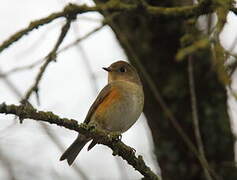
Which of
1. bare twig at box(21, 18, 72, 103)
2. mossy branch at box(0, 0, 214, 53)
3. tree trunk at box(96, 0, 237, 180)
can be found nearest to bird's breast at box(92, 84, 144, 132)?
tree trunk at box(96, 0, 237, 180)

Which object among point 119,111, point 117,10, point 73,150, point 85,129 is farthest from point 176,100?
point 85,129

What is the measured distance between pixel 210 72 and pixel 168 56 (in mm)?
462

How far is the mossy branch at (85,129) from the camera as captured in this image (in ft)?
10.4

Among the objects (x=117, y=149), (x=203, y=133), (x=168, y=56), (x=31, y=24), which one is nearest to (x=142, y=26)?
(x=168, y=56)

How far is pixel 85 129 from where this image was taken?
358 cm

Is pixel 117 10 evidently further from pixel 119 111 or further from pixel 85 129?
pixel 85 129

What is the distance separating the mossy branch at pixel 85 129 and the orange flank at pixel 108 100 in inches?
70.9

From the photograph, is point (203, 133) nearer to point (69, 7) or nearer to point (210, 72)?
point (210, 72)

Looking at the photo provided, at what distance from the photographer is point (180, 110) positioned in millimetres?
6336

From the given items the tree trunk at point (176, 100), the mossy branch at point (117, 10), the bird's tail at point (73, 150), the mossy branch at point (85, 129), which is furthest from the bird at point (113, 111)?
the mossy branch at point (85, 129)

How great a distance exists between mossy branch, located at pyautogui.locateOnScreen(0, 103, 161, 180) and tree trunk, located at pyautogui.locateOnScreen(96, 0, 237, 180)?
2.17 m

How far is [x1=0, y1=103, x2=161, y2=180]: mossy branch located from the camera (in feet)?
10.4

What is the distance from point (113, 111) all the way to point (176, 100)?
91 centimetres

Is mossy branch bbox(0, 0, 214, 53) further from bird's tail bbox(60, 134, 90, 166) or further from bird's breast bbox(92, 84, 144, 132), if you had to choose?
bird's tail bbox(60, 134, 90, 166)
